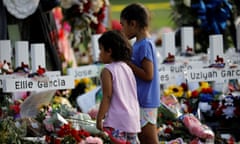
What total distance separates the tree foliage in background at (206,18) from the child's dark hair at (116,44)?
3.91 meters

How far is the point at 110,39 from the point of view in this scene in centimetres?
600

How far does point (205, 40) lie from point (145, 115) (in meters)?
4.29

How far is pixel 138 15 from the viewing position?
6379 millimetres

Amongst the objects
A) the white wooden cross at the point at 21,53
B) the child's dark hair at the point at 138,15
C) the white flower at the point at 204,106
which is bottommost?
the white flower at the point at 204,106

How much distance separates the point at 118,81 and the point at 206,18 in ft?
13.9

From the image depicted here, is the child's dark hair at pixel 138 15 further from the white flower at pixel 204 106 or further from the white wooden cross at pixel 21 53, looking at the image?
the white flower at pixel 204 106

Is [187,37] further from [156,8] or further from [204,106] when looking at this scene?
[156,8]

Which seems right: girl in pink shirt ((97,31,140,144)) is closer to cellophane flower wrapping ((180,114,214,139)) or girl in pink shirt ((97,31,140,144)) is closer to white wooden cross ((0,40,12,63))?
cellophane flower wrapping ((180,114,214,139))

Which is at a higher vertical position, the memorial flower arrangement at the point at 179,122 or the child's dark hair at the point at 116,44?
the child's dark hair at the point at 116,44

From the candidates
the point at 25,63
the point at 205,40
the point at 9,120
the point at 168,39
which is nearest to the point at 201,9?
the point at 205,40

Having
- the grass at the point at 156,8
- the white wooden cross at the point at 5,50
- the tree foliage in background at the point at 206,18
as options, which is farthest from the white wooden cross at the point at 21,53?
the grass at the point at 156,8

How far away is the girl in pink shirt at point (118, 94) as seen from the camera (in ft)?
19.4

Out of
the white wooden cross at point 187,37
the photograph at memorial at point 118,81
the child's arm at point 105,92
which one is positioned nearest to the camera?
the child's arm at point 105,92

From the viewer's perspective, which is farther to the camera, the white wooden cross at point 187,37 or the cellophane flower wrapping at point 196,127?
the white wooden cross at point 187,37
